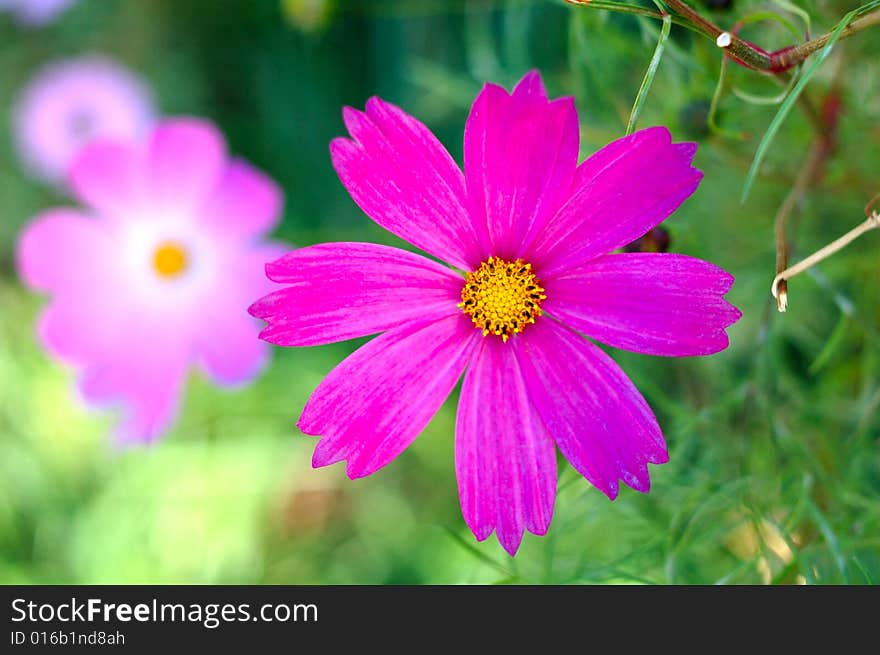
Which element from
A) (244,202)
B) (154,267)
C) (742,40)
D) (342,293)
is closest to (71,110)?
(154,267)

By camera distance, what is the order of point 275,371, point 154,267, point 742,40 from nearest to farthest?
point 742,40, point 154,267, point 275,371

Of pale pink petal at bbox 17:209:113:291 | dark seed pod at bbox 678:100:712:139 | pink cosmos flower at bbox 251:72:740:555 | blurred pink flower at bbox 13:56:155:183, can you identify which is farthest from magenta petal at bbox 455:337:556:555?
blurred pink flower at bbox 13:56:155:183

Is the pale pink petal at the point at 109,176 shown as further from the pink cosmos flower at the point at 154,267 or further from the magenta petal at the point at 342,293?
the magenta petal at the point at 342,293

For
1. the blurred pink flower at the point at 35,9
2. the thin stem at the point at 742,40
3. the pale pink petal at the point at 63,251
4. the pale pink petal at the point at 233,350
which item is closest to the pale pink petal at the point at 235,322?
the pale pink petal at the point at 233,350

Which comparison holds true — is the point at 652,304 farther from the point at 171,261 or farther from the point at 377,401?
the point at 171,261

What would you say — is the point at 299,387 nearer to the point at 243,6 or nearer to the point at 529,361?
the point at 243,6
